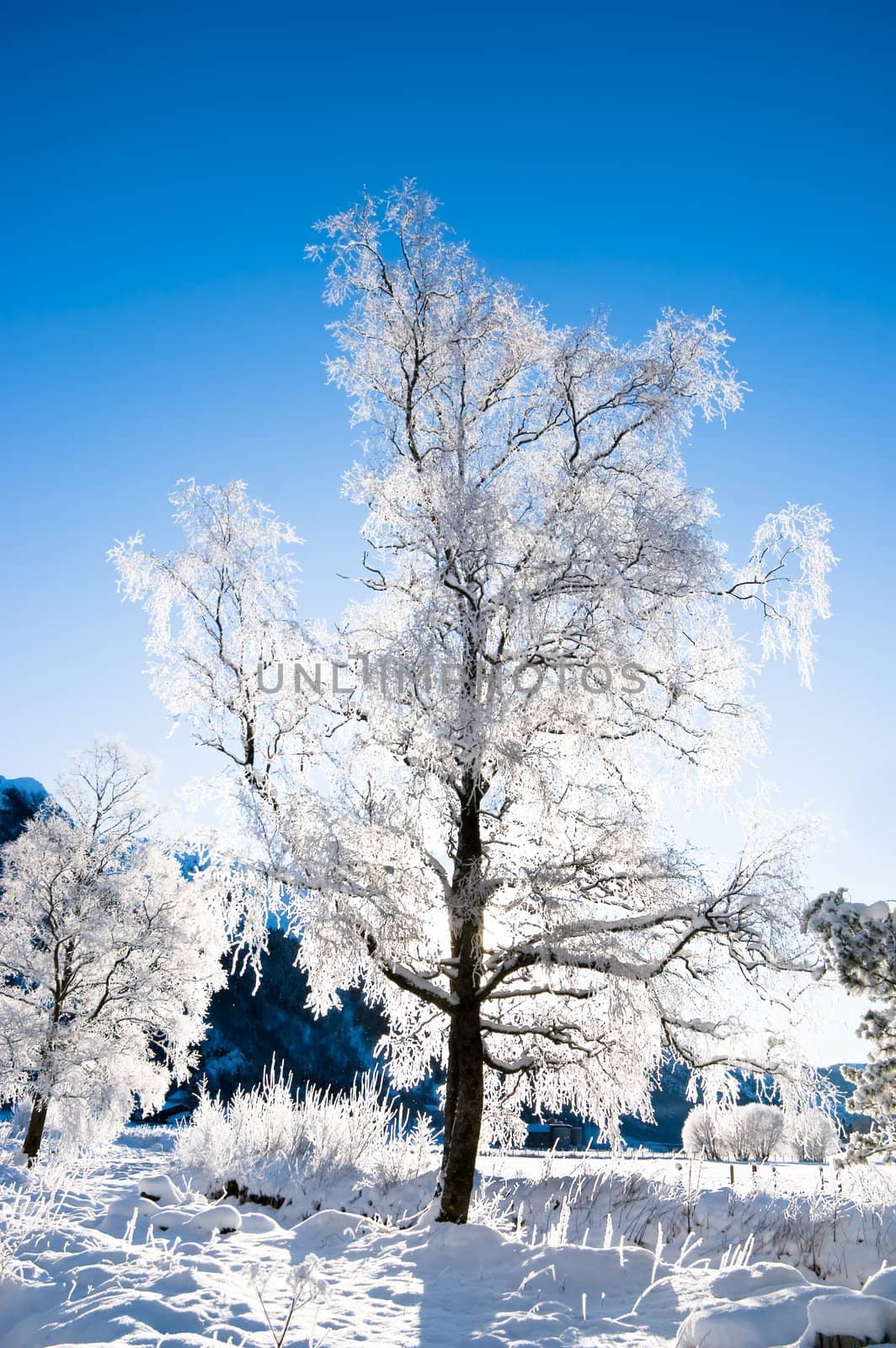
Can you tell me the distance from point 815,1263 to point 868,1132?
98 centimetres

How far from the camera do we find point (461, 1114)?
739 centimetres

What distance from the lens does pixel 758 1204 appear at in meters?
7.72

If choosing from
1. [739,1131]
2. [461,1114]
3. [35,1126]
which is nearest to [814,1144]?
[739,1131]

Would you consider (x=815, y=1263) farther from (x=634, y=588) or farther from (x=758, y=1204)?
(x=634, y=588)

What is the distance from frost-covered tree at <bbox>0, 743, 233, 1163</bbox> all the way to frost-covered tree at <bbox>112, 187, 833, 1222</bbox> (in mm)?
10348

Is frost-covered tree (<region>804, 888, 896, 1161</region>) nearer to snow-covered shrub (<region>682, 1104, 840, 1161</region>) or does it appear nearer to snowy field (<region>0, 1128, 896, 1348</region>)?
snowy field (<region>0, 1128, 896, 1348</region>)

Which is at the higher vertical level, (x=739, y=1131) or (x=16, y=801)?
(x=16, y=801)

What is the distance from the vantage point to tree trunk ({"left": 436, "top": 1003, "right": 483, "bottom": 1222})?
7008 mm

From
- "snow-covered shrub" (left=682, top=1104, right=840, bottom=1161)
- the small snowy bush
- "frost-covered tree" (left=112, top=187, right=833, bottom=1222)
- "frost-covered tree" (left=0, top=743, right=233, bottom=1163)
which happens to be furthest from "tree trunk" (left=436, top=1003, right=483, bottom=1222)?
the small snowy bush

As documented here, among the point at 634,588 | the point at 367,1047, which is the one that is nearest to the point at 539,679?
the point at 634,588

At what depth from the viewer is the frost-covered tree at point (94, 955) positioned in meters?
16.4

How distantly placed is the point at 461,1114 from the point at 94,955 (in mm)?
13045

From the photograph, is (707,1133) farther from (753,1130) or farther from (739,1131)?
(753,1130)

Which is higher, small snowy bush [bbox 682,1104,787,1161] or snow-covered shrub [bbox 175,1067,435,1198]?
snow-covered shrub [bbox 175,1067,435,1198]
